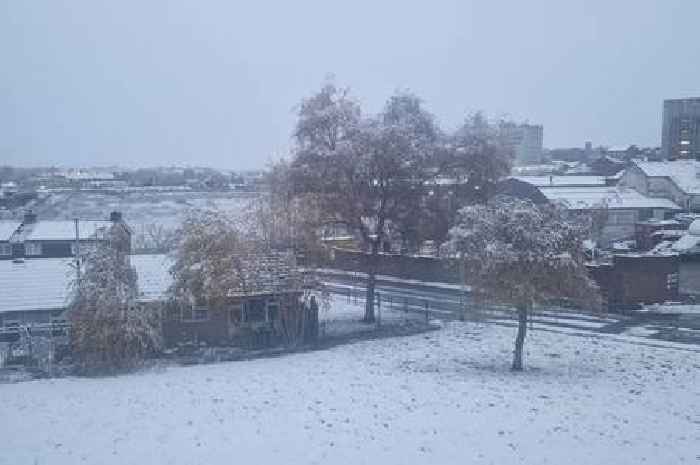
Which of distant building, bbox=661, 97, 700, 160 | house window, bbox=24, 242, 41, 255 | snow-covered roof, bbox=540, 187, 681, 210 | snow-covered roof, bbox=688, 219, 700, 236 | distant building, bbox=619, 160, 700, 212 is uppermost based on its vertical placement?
distant building, bbox=661, 97, 700, 160

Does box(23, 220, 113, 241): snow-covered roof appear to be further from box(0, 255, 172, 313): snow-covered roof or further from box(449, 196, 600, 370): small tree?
box(449, 196, 600, 370): small tree

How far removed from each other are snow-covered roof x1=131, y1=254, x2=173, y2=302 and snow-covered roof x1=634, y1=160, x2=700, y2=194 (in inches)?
2141

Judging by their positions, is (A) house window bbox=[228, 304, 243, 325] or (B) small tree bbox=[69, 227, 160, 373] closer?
(B) small tree bbox=[69, 227, 160, 373]

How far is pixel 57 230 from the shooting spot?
49562mm

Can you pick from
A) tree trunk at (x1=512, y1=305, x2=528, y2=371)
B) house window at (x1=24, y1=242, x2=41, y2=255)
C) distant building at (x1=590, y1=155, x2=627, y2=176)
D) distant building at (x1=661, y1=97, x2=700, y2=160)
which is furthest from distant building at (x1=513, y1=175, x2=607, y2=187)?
house window at (x1=24, y1=242, x2=41, y2=255)

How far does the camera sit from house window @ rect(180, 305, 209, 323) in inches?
1181

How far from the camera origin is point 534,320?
112ft

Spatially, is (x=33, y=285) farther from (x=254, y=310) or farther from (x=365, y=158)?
(x=365, y=158)

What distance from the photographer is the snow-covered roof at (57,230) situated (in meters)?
48.0

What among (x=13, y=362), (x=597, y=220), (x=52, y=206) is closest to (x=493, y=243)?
(x=13, y=362)

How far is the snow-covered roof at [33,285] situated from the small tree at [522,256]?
1711 cm

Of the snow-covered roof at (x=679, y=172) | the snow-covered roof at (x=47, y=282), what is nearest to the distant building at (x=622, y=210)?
the snow-covered roof at (x=679, y=172)

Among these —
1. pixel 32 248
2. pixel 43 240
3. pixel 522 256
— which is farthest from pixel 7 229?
pixel 522 256

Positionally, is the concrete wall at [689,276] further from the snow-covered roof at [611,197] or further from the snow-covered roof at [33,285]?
the snow-covered roof at [33,285]
